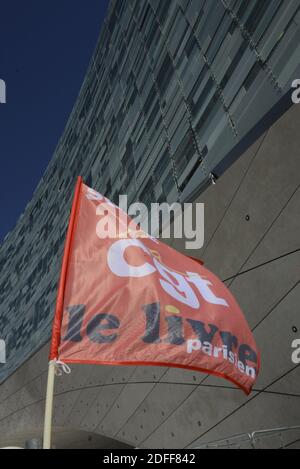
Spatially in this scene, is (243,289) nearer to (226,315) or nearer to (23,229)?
(226,315)

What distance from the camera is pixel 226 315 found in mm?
5922

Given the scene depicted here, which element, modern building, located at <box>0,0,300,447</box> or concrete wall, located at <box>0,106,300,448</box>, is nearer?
concrete wall, located at <box>0,106,300,448</box>

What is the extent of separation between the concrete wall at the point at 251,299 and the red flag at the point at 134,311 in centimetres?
342

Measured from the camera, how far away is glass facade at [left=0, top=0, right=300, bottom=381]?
13.2m

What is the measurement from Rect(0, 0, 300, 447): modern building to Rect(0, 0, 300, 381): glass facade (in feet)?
0.29

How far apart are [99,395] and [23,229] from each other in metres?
40.1

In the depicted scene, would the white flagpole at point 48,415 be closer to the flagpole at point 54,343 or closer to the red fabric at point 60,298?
the flagpole at point 54,343

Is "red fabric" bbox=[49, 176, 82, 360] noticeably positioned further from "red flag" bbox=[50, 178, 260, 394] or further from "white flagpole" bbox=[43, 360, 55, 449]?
"white flagpole" bbox=[43, 360, 55, 449]

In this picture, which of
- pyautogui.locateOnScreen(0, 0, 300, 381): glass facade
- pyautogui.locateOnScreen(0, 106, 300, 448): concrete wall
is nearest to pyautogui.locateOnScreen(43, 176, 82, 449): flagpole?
pyautogui.locateOnScreen(0, 106, 300, 448): concrete wall

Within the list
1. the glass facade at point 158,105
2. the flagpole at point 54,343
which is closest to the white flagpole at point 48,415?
the flagpole at point 54,343

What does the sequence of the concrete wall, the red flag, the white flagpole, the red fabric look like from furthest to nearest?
the concrete wall
the red flag
the red fabric
the white flagpole

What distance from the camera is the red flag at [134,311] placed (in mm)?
4953

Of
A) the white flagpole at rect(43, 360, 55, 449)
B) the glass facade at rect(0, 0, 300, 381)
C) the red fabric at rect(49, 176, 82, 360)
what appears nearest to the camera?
the white flagpole at rect(43, 360, 55, 449)
